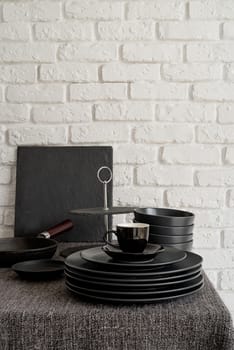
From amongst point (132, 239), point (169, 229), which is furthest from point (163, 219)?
point (132, 239)

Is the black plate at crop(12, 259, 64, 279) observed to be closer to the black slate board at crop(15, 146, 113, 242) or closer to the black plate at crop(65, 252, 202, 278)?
the black plate at crop(65, 252, 202, 278)

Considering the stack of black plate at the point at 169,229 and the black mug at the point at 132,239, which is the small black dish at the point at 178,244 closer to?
the stack of black plate at the point at 169,229

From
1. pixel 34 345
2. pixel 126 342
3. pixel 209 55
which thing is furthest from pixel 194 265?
pixel 209 55

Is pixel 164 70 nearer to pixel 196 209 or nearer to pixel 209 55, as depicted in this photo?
pixel 209 55

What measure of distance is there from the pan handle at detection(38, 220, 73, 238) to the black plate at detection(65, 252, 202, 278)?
1.38 feet

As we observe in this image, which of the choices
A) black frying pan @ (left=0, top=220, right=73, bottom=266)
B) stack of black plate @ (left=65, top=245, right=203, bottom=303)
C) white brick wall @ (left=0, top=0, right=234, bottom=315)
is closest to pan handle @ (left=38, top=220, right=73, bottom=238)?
black frying pan @ (left=0, top=220, right=73, bottom=266)

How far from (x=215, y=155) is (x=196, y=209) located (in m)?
0.20

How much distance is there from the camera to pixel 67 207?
1594mm

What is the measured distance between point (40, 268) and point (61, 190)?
48 cm

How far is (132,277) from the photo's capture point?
3.02ft

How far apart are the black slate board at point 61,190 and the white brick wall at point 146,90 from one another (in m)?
0.06

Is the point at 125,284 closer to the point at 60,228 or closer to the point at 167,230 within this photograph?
the point at 167,230

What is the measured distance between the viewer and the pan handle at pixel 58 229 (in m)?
1.45

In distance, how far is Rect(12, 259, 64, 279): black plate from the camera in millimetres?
1099
